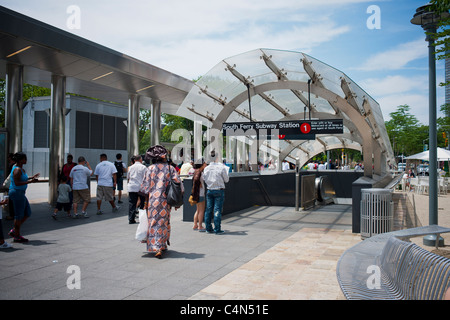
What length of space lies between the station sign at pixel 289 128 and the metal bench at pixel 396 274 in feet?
20.9

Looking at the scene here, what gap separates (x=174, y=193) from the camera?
6.33 m

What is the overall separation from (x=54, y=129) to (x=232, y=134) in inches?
266

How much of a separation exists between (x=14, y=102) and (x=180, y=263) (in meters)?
9.41

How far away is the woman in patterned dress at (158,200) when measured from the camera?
20.6 ft

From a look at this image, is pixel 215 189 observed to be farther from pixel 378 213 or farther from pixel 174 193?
pixel 378 213

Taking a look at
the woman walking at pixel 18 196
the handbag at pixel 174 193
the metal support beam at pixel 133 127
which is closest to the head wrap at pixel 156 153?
the handbag at pixel 174 193

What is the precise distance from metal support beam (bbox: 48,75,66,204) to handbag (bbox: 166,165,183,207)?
8.77 metres

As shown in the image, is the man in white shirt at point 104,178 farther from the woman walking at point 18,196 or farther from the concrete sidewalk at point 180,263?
the woman walking at point 18,196

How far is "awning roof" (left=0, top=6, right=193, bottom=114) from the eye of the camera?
999 cm

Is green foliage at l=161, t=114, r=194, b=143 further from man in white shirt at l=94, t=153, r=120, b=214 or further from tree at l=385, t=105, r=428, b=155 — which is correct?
man in white shirt at l=94, t=153, r=120, b=214

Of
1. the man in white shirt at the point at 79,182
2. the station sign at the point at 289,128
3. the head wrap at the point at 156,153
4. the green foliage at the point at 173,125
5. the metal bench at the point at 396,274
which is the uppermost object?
the green foliage at the point at 173,125

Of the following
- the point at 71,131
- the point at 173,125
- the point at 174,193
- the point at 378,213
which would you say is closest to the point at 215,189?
the point at 174,193

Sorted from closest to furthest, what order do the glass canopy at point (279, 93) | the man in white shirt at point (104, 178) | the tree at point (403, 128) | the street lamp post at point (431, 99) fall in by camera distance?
the street lamp post at point (431, 99) < the glass canopy at point (279, 93) < the man in white shirt at point (104, 178) < the tree at point (403, 128)

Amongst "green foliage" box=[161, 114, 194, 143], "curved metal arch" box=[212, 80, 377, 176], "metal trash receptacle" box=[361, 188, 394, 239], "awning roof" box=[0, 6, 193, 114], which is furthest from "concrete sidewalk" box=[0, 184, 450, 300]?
"green foliage" box=[161, 114, 194, 143]
